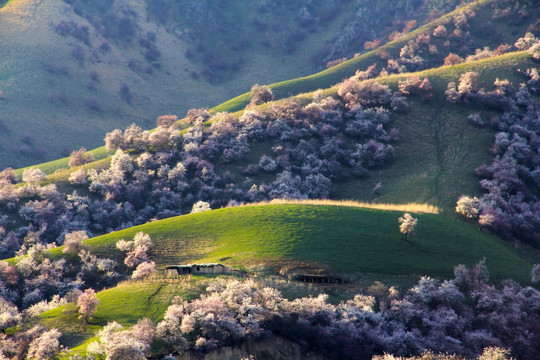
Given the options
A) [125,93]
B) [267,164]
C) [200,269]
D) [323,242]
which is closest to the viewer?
[200,269]

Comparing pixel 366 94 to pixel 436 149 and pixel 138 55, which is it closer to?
pixel 436 149

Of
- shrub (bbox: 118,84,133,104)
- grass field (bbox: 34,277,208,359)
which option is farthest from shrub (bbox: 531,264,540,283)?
shrub (bbox: 118,84,133,104)

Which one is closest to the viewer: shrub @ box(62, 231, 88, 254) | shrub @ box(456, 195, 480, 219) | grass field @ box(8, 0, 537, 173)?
shrub @ box(62, 231, 88, 254)

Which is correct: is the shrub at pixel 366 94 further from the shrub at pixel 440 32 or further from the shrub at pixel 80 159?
the shrub at pixel 440 32

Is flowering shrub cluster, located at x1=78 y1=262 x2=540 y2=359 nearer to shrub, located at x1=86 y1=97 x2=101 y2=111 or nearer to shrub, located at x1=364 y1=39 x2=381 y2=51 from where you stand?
shrub, located at x1=86 y1=97 x2=101 y2=111

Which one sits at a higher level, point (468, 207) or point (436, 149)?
point (436, 149)

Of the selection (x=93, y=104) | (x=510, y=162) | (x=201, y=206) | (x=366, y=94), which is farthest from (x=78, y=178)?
(x=93, y=104)

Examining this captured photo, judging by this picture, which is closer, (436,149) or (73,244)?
(73,244)

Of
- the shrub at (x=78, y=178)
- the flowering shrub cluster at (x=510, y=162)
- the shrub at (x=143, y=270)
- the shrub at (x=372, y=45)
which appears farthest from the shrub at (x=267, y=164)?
the shrub at (x=372, y=45)

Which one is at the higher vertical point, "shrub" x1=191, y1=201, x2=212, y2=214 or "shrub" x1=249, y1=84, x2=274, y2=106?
"shrub" x1=249, y1=84, x2=274, y2=106

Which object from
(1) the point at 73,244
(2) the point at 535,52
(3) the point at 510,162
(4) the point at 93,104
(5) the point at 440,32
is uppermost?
(5) the point at 440,32

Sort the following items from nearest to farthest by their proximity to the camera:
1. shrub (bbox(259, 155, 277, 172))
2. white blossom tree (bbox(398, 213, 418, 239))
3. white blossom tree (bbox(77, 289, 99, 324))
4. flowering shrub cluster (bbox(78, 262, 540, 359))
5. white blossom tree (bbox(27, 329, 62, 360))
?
white blossom tree (bbox(27, 329, 62, 360)), flowering shrub cluster (bbox(78, 262, 540, 359)), white blossom tree (bbox(77, 289, 99, 324)), white blossom tree (bbox(398, 213, 418, 239)), shrub (bbox(259, 155, 277, 172))
